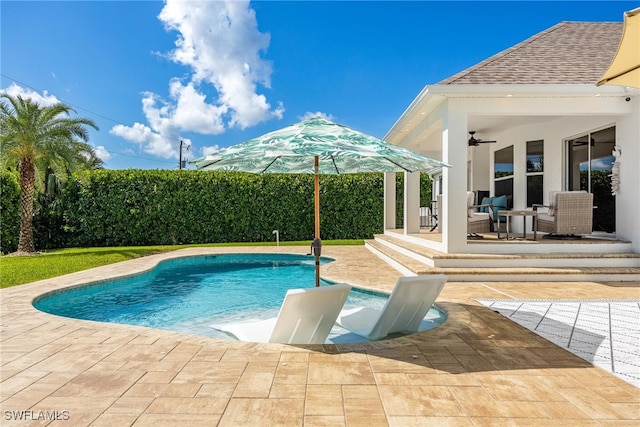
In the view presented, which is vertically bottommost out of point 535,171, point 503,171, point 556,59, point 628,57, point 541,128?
point 535,171

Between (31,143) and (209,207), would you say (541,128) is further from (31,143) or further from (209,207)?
(31,143)

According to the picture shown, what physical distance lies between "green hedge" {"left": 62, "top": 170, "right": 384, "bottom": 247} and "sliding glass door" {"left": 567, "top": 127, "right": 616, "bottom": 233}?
356 inches

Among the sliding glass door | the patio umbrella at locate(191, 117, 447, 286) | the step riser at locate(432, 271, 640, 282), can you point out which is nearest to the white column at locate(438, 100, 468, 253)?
the step riser at locate(432, 271, 640, 282)

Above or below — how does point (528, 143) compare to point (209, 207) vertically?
above

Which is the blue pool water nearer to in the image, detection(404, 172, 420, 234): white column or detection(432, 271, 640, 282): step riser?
detection(432, 271, 640, 282): step riser

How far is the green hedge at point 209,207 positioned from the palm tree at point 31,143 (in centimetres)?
182

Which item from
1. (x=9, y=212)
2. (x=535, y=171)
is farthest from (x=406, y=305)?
(x=9, y=212)

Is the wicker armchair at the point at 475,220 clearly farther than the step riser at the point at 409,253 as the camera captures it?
Yes

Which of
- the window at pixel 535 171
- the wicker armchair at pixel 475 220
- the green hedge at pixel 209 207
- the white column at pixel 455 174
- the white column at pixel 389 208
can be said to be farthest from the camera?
the green hedge at pixel 209 207

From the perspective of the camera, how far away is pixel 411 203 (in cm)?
1386

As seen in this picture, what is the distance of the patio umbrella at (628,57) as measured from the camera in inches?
169

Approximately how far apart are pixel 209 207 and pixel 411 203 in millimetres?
9907

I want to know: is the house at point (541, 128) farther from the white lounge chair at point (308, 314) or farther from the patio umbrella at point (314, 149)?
the white lounge chair at point (308, 314)

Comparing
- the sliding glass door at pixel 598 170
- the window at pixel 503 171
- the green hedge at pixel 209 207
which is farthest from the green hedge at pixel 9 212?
the sliding glass door at pixel 598 170
